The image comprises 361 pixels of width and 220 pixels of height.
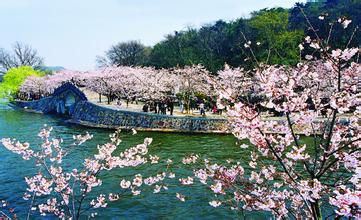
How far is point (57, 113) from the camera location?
201 feet

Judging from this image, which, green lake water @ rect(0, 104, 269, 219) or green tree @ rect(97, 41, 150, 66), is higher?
green tree @ rect(97, 41, 150, 66)

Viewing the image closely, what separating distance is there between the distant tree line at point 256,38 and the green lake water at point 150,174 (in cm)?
1216

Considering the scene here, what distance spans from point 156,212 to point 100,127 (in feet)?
87.5

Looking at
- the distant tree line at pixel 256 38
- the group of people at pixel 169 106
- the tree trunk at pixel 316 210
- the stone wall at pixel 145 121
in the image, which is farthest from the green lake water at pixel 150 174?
the distant tree line at pixel 256 38

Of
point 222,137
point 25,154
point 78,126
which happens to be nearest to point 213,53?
point 78,126

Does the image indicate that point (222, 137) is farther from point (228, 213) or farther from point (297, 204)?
point (297, 204)

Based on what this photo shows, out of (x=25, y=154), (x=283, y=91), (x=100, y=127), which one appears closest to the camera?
(x=283, y=91)

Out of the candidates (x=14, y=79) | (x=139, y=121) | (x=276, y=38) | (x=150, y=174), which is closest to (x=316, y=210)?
(x=150, y=174)

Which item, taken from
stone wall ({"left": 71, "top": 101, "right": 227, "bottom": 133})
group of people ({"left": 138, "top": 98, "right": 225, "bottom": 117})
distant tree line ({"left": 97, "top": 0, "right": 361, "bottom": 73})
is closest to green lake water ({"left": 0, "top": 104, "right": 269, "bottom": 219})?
stone wall ({"left": 71, "top": 101, "right": 227, "bottom": 133})

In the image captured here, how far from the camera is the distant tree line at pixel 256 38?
49.8 meters

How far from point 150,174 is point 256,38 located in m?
39.2

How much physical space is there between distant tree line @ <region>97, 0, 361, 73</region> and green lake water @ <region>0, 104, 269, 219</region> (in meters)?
12.2

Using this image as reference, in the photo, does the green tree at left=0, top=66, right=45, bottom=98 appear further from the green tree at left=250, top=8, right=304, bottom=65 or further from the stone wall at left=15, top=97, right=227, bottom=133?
the green tree at left=250, top=8, right=304, bottom=65

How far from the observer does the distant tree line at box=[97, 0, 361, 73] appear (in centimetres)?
4978
